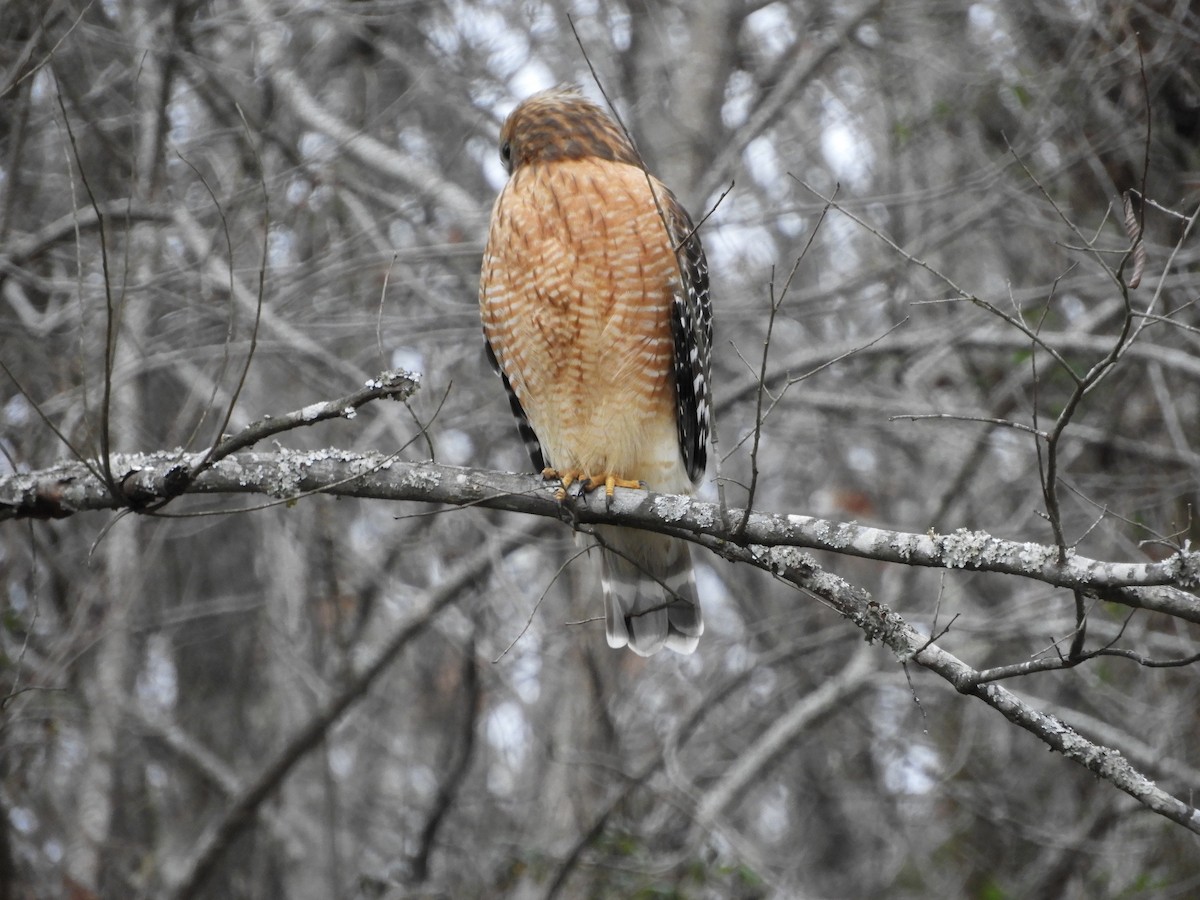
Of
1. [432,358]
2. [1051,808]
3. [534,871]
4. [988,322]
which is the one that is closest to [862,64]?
[988,322]

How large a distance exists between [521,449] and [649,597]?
310 centimetres

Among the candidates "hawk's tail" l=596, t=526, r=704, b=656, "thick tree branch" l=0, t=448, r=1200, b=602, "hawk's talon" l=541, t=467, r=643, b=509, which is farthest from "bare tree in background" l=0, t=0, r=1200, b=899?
"hawk's tail" l=596, t=526, r=704, b=656

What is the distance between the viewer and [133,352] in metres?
5.55

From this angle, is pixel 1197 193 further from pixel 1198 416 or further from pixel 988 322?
pixel 1198 416

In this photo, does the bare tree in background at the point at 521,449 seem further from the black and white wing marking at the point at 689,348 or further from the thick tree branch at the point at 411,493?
the black and white wing marking at the point at 689,348

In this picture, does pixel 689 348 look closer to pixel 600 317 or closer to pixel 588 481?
pixel 600 317

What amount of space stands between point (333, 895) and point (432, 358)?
263cm

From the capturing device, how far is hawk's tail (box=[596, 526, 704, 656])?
4797mm

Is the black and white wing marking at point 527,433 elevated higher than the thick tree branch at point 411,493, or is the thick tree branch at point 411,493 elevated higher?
the black and white wing marking at point 527,433

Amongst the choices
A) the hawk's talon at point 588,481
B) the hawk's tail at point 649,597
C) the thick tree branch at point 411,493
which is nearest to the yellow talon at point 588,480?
the hawk's talon at point 588,481

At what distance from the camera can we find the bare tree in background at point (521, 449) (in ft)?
18.2

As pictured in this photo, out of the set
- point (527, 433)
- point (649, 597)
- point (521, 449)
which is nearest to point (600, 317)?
point (527, 433)

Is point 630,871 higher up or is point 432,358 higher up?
point 432,358

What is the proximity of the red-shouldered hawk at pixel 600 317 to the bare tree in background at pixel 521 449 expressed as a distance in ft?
1.26
